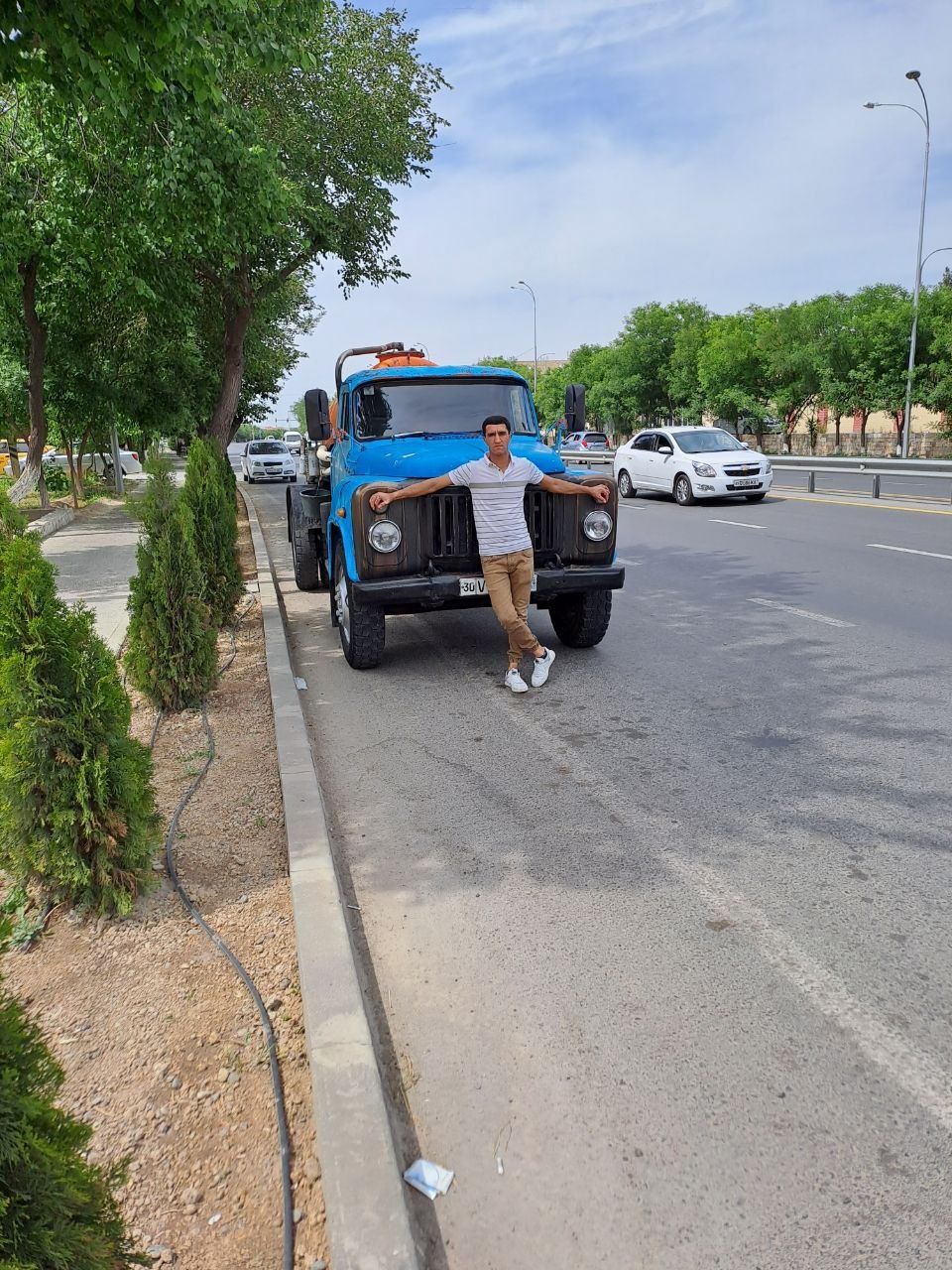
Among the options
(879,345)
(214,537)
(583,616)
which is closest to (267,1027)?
(583,616)

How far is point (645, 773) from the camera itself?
16.3 ft

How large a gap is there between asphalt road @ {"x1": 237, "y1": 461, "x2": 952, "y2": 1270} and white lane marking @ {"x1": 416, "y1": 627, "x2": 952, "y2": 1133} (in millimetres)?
10

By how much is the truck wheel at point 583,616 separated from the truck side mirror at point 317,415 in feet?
9.05

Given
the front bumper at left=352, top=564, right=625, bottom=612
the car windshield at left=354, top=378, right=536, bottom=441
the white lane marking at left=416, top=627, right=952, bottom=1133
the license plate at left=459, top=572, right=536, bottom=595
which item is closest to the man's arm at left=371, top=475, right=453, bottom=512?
the front bumper at left=352, top=564, right=625, bottom=612

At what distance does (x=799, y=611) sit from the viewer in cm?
907

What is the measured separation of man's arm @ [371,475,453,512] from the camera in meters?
6.45

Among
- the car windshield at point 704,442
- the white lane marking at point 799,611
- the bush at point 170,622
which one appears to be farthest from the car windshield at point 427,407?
the car windshield at point 704,442

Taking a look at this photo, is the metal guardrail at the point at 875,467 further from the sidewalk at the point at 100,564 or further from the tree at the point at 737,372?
the tree at the point at 737,372

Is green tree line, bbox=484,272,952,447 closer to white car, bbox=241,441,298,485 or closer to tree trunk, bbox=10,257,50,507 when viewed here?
white car, bbox=241,441,298,485

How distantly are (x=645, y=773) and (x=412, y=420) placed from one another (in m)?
4.14

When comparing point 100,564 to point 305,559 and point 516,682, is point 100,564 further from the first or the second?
point 516,682

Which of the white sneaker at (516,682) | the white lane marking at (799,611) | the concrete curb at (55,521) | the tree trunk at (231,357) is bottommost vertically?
the white lane marking at (799,611)

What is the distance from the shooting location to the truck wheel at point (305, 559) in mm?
10547

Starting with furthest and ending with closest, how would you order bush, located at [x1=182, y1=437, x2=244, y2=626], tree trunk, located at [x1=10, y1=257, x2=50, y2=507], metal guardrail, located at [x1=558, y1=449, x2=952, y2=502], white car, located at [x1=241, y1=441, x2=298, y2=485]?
white car, located at [x1=241, y1=441, x2=298, y2=485] < metal guardrail, located at [x1=558, y1=449, x2=952, y2=502] < tree trunk, located at [x1=10, y1=257, x2=50, y2=507] < bush, located at [x1=182, y1=437, x2=244, y2=626]
